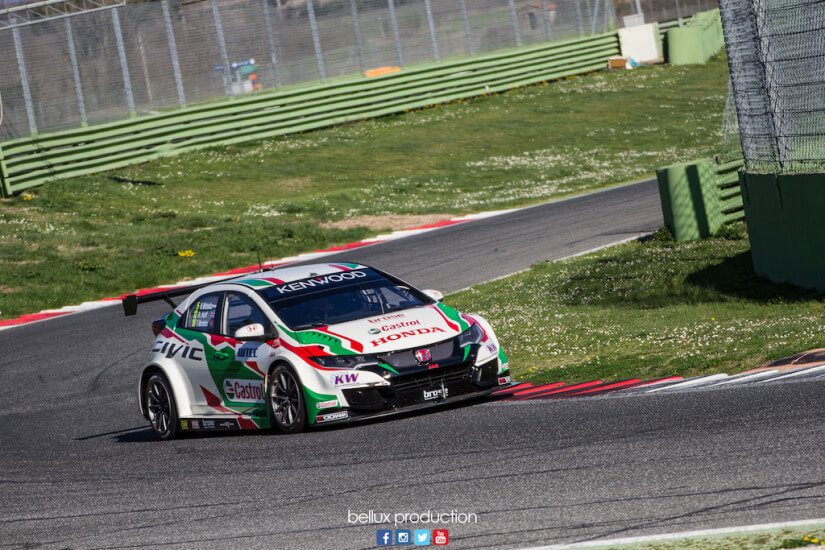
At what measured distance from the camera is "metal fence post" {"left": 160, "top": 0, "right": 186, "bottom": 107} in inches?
1273

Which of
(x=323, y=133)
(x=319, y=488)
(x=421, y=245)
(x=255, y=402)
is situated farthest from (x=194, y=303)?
(x=323, y=133)

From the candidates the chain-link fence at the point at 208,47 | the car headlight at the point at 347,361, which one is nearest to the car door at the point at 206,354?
the car headlight at the point at 347,361

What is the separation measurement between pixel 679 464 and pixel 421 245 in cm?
1594

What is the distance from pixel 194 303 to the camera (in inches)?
461

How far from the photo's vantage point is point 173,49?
32.6 meters

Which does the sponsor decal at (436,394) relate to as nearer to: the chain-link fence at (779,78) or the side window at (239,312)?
the side window at (239,312)

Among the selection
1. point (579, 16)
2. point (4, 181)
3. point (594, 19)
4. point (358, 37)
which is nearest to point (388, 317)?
point (4, 181)

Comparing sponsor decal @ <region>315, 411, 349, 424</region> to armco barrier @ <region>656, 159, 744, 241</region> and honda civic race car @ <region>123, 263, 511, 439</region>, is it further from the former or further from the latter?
armco barrier @ <region>656, 159, 744, 241</region>

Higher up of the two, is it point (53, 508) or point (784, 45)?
point (784, 45)

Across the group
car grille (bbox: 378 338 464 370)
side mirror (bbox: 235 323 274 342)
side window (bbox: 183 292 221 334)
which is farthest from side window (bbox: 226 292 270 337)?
car grille (bbox: 378 338 464 370)

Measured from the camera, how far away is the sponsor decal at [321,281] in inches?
441

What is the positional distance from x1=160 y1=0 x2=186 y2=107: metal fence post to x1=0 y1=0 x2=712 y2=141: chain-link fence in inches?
1.4

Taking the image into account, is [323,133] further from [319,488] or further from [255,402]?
[319,488]

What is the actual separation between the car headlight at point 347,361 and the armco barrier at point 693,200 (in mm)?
9938
